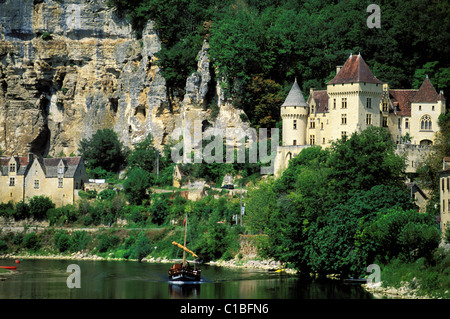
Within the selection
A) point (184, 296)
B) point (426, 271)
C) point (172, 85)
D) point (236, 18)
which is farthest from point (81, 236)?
point (426, 271)

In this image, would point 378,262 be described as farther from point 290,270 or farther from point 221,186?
point 221,186

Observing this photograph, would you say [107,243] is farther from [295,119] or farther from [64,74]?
[64,74]

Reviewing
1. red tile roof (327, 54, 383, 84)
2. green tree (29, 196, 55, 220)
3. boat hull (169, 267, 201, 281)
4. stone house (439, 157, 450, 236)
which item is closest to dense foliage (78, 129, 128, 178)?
green tree (29, 196, 55, 220)

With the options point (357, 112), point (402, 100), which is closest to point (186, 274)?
point (357, 112)

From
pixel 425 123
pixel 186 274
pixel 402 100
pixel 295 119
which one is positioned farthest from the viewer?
pixel 295 119

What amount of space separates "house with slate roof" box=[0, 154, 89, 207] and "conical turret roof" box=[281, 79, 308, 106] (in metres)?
21.2

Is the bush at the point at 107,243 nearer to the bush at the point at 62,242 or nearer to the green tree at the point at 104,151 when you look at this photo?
the bush at the point at 62,242

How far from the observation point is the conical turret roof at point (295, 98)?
280 ft

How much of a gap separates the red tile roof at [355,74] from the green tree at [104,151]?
962 inches

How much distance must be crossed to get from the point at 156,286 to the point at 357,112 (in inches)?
1080

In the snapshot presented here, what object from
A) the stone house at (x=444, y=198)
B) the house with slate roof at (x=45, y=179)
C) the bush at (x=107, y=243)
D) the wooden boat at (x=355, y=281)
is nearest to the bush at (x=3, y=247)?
the house with slate roof at (x=45, y=179)

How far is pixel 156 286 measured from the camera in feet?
202

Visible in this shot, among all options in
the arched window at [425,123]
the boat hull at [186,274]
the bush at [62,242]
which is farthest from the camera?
the bush at [62,242]

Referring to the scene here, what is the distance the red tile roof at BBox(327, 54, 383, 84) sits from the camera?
268ft
